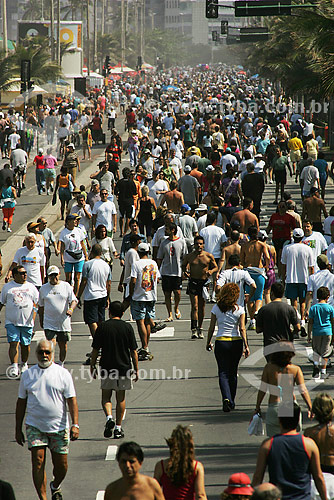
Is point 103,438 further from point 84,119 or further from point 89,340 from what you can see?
point 84,119

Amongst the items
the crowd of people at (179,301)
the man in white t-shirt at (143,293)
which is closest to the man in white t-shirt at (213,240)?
the crowd of people at (179,301)

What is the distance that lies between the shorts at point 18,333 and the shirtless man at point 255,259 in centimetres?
366

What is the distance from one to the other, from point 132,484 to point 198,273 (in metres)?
8.32

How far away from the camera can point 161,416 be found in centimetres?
1148

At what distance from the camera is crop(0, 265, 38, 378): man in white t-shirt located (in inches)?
507

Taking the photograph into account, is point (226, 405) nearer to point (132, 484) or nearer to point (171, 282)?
point (171, 282)

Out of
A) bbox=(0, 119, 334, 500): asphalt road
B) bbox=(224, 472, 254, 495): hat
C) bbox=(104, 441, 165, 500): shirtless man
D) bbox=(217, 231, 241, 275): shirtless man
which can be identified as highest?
bbox=(224, 472, 254, 495): hat

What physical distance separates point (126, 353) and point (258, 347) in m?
4.18

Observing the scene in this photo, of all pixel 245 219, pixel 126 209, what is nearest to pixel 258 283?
pixel 245 219

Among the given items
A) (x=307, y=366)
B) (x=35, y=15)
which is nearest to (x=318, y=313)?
(x=307, y=366)

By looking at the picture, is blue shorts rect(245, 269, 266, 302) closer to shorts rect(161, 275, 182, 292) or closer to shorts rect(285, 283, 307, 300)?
shorts rect(285, 283, 307, 300)

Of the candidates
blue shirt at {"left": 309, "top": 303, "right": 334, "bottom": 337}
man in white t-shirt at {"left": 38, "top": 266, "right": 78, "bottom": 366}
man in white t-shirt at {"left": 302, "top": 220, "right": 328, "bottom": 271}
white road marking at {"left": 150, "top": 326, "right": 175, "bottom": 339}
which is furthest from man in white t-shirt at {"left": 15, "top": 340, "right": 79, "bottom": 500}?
man in white t-shirt at {"left": 302, "top": 220, "right": 328, "bottom": 271}

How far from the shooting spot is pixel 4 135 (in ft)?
132

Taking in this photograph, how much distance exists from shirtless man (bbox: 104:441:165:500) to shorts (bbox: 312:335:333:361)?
6104 millimetres
